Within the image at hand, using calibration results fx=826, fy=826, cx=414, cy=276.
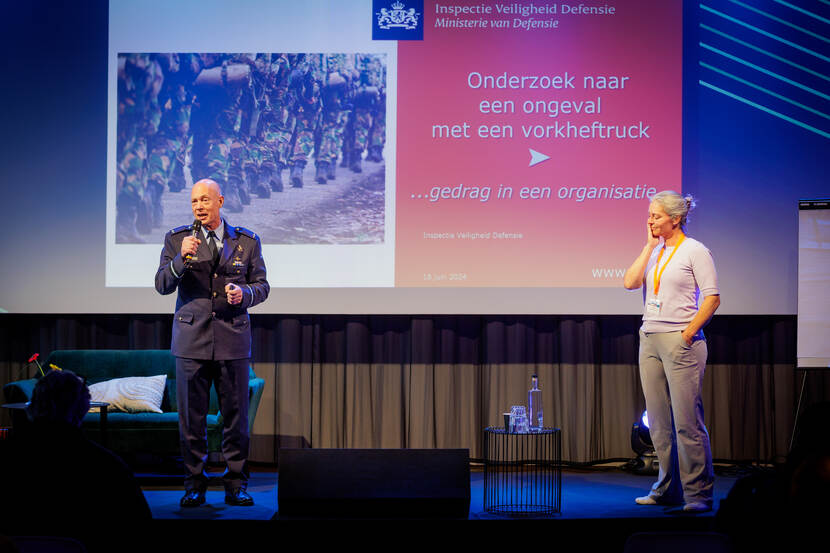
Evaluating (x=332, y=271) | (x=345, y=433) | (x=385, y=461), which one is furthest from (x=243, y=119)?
(x=385, y=461)

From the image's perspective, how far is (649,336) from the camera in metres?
4.09

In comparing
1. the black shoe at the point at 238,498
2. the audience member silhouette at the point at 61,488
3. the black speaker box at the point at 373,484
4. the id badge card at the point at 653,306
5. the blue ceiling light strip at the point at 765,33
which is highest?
the blue ceiling light strip at the point at 765,33

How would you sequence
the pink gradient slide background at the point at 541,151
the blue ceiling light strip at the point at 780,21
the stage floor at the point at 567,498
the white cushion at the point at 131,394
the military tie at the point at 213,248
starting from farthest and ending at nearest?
1. the blue ceiling light strip at the point at 780,21
2. the pink gradient slide background at the point at 541,151
3. the white cushion at the point at 131,394
4. the military tie at the point at 213,248
5. the stage floor at the point at 567,498

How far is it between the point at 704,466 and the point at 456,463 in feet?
4.04

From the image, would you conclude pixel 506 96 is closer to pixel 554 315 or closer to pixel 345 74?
pixel 345 74

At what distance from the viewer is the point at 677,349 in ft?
12.9

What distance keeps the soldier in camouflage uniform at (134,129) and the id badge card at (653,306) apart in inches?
128

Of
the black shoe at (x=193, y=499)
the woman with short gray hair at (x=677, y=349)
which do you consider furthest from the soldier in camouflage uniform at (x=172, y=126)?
the woman with short gray hair at (x=677, y=349)

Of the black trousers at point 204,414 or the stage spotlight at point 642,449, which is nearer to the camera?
the black trousers at point 204,414

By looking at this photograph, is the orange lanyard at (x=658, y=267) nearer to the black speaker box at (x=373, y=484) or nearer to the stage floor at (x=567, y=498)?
the stage floor at (x=567, y=498)

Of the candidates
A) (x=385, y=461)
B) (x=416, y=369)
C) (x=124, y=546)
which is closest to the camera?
(x=124, y=546)

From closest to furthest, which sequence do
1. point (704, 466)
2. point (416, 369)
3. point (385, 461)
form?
1. point (385, 461)
2. point (704, 466)
3. point (416, 369)

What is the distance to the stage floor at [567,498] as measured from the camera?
12.3ft

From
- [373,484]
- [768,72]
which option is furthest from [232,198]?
[768,72]
